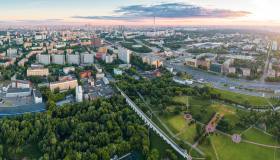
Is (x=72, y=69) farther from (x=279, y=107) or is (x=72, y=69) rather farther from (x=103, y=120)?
(x=279, y=107)

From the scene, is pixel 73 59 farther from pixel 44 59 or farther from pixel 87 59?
pixel 44 59

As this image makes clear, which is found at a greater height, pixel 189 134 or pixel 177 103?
pixel 177 103

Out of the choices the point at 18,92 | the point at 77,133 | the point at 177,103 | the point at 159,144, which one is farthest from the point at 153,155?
the point at 18,92

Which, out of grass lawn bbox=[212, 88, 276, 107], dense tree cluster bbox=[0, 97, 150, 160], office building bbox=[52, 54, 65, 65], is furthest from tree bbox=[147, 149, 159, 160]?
office building bbox=[52, 54, 65, 65]

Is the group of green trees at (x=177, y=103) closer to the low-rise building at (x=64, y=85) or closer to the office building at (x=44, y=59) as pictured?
the low-rise building at (x=64, y=85)

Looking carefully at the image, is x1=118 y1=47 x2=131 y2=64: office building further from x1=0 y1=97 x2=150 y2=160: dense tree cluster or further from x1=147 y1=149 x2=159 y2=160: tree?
x1=147 y1=149 x2=159 y2=160: tree

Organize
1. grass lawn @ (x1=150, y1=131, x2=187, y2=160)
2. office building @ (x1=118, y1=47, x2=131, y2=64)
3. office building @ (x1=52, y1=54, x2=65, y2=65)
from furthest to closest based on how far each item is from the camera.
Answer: office building @ (x1=118, y1=47, x2=131, y2=64) → office building @ (x1=52, y1=54, x2=65, y2=65) → grass lawn @ (x1=150, y1=131, x2=187, y2=160)
